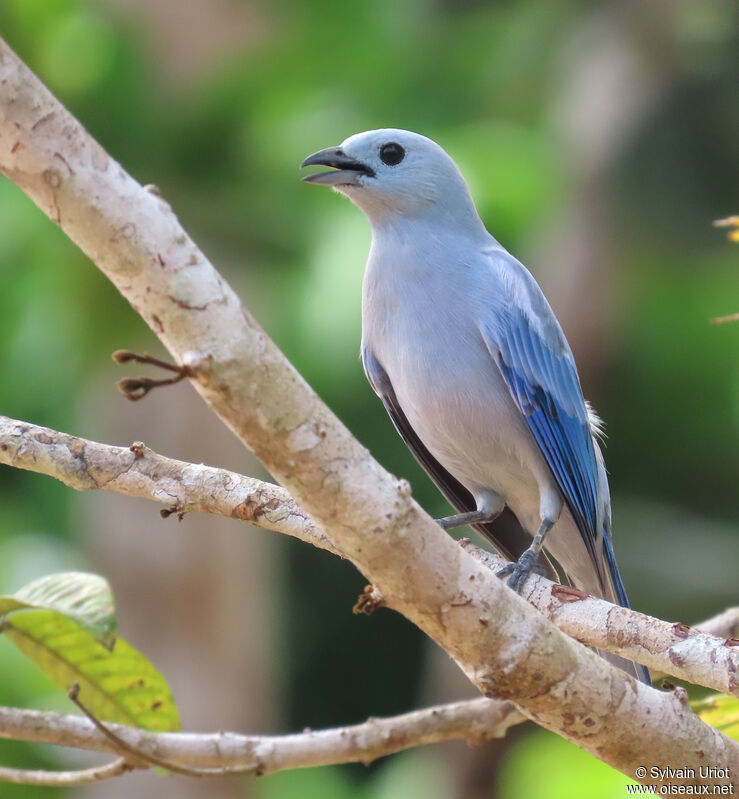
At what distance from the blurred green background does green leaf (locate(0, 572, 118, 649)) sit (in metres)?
3.23

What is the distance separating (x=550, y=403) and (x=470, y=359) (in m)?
0.31

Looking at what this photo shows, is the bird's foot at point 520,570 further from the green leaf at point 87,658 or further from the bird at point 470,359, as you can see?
the green leaf at point 87,658

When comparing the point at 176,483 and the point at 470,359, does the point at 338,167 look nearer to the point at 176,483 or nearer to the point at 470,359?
the point at 470,359

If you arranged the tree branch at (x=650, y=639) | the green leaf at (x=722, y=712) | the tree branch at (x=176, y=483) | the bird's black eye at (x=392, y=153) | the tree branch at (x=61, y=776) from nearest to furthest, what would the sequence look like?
the tree branch at (x=650, y=639) < the tree branch at (x=176, y=483) < the tree branch at (x=61, y=776) < the green leaf at (x=722, y=712) < the bird's black eye at (x=392, y=153)

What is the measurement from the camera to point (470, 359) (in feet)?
11.1

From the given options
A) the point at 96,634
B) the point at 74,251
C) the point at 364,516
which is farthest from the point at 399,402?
the point at 74,251

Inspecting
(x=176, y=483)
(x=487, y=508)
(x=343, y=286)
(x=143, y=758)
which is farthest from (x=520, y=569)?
(x=343, y=286)

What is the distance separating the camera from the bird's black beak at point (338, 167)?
3.53 metres

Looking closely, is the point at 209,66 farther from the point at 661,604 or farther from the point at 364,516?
the point at 364,516

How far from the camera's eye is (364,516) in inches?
77.9

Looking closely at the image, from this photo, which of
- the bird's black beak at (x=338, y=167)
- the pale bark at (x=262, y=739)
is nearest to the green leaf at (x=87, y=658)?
the pale bark at (x=262, y=739)

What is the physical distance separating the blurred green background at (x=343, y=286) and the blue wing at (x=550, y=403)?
2.28 meters

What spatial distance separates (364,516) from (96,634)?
3.19 ft

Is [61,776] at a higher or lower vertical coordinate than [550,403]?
lower
